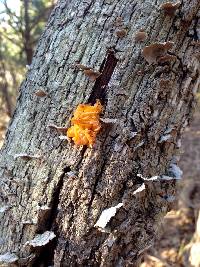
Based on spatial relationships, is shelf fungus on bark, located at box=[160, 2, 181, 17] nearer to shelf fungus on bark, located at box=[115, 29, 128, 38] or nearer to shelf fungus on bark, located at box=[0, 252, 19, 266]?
shelf fungus on bark, located at box=[115, 29, 128, 38]

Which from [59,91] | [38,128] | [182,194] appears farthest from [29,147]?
[182,194]

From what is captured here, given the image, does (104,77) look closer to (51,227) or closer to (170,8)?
(170,8)

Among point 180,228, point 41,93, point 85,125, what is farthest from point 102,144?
point 180,228

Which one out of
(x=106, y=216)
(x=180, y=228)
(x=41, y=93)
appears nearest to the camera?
(x=106, y=216)

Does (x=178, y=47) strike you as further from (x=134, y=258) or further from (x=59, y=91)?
(x=134, y=258)

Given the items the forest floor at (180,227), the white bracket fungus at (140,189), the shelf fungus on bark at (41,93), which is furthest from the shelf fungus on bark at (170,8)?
the forest floor at (180,227)

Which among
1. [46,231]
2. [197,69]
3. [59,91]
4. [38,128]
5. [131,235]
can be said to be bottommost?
[46,231]
